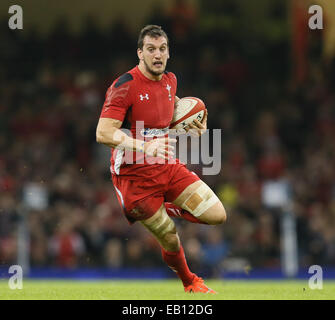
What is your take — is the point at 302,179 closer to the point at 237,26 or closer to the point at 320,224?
the point at 320,224

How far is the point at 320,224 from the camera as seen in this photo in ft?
53.6

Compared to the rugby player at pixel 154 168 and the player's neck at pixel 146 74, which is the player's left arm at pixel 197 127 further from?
the player's neck at pixel 146 74

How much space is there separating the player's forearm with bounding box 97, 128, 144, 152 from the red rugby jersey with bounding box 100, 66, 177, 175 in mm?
270

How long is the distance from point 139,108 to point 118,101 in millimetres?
279

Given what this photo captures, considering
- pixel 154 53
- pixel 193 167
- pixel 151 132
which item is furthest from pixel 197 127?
pixel 193 167

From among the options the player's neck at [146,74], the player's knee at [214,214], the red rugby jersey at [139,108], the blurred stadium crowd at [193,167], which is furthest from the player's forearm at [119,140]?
the blurred stadium crowd at [193,167]

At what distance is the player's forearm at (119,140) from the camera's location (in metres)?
7.69

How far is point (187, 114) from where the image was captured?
27.8 ft

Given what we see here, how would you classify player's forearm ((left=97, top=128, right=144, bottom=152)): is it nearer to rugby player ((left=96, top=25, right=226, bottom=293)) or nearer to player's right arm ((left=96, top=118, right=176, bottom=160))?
player's right arm ((left=96, top=118, right=176, bottom=160))

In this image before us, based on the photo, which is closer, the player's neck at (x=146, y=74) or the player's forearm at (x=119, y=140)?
the player's forearm at (x=119, y=140)

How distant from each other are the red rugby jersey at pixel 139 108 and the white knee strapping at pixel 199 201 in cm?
58

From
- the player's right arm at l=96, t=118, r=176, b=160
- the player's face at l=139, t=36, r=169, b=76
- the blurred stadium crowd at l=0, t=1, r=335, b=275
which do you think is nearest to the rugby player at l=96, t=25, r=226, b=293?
the player's face at l=139, t=36, r=169, b=76

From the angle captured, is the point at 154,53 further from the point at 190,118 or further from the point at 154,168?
the point at 154,168
